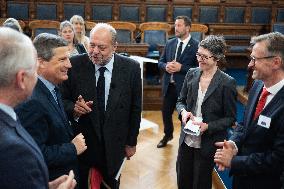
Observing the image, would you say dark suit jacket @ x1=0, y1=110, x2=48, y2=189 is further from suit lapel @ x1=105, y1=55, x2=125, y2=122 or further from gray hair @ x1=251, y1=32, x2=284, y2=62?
gray hair @ x1=251, y1=32, x2=284, y2=62

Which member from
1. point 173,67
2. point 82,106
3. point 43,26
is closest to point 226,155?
point 82,106

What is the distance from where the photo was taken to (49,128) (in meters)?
1.78

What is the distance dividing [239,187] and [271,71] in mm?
732

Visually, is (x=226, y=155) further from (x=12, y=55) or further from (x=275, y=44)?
(x=12, y=55)

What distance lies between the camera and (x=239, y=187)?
6.87 feet

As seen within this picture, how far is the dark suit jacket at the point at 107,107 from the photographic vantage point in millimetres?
2309

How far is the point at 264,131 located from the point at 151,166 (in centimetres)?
216

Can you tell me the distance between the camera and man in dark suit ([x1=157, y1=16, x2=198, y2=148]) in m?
4.06

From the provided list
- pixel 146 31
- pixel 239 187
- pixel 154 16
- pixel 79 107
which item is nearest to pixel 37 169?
pixel 79 107

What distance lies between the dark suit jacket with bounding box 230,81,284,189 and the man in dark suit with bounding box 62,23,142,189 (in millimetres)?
823

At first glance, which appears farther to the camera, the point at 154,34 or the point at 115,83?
the point at 154,34

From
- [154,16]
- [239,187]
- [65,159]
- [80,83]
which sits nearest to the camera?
[65,159]

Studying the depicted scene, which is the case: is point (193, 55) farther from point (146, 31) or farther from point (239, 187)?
point (146, 31)

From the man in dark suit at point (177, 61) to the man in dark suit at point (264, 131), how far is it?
2.02 m
